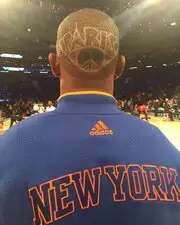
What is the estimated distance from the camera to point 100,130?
1.00 metres

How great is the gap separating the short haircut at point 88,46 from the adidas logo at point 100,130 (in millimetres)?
172

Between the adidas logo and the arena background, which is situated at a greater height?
the arena background

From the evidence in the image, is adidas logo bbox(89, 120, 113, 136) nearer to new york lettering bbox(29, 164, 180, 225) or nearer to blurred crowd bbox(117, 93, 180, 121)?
new york lettering bbox(29, 164, 180, 225)

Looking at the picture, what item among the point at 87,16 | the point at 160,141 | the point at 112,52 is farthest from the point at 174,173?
the point at 87,16

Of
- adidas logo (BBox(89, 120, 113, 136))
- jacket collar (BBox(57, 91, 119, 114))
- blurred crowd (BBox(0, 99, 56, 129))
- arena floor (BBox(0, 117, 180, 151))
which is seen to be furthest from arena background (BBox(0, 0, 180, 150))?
adidas logo (BBox(89, 120, 113, 136))

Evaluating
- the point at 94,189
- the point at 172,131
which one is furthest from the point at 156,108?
the point at 94,189

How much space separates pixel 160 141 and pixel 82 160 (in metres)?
0.27

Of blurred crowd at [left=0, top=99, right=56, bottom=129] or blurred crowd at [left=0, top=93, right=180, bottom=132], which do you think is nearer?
blurred crowd at [left=0, top=99, right=56, bottom=129]

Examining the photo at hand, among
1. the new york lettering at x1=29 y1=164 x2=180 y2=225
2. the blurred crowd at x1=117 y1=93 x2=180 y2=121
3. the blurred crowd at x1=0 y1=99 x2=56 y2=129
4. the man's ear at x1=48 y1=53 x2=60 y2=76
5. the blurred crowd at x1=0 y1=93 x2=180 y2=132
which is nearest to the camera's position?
the new york lettering at x1=29 y1=164 x2=180 y2=225

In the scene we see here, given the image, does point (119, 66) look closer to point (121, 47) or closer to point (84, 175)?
point (84, 175)

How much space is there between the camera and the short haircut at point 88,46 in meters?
1.08

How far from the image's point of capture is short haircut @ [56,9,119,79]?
1081 mm

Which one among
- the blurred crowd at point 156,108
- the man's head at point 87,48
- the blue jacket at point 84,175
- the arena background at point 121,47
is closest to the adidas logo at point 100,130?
the blue jacket at point 84,175

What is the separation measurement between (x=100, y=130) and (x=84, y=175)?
0.14 metres
